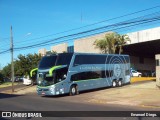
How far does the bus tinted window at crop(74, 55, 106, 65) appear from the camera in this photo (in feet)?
104

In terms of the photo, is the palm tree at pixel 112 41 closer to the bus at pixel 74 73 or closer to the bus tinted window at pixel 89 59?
the bus at pixel 74 73

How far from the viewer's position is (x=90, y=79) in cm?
3381

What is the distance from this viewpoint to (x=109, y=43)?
57.0 m

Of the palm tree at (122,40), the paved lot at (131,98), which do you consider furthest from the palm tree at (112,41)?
the paved lot at (131,98)

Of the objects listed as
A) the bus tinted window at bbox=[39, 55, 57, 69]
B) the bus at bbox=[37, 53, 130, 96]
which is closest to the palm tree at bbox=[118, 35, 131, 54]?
the bus at bbox=[37, 53, 130, 96]

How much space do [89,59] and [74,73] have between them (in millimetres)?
2722

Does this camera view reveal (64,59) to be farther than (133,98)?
Yes

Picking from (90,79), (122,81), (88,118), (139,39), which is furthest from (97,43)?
(88,118)

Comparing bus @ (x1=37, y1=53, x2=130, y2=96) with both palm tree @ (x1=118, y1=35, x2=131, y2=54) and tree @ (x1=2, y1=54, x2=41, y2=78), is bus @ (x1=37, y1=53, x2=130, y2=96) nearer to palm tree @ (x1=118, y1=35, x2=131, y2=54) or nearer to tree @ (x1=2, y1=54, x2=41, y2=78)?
palm tree @ (x1=118, y1=35, x2=131, y2=54)

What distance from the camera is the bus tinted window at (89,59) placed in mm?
31719

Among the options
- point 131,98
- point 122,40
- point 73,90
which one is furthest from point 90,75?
point 122,40

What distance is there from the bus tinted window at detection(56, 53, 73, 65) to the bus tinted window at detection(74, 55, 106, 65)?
0.84 m

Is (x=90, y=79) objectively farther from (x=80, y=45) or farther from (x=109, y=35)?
(x=80, y=45)

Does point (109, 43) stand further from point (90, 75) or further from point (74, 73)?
point (74, 73)
